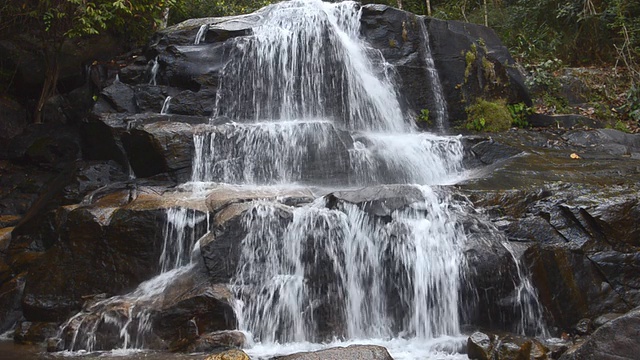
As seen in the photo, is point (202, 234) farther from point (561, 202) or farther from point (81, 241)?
point (561, 202)

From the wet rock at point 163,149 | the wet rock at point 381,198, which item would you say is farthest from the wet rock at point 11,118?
the wet rock at point 381,198

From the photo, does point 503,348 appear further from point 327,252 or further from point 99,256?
point 99,256

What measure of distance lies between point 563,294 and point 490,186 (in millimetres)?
1812

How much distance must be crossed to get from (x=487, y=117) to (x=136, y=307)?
26.5 feet

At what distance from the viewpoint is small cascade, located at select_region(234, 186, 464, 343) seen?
239 inches

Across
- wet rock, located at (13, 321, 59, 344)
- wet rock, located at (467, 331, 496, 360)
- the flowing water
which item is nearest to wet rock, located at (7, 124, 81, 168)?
the flowing water

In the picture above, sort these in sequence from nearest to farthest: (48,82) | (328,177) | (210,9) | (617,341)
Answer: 1. (617,341)
2. (328,177)
3. (48,82)
4. (210,9)

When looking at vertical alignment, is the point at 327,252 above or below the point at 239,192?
below

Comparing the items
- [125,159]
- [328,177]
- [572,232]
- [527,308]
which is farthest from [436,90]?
[125,159]

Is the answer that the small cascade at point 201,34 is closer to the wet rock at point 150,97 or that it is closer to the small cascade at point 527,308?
the wet rock at point 150,97

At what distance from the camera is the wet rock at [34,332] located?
612 centimetres

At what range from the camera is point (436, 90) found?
441 inches

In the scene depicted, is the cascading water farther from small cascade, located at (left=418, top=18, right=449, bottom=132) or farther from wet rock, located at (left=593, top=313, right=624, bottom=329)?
wet rock, located at (left=593, top=313, right=624, bottom=329)

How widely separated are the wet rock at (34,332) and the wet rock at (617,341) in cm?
575
